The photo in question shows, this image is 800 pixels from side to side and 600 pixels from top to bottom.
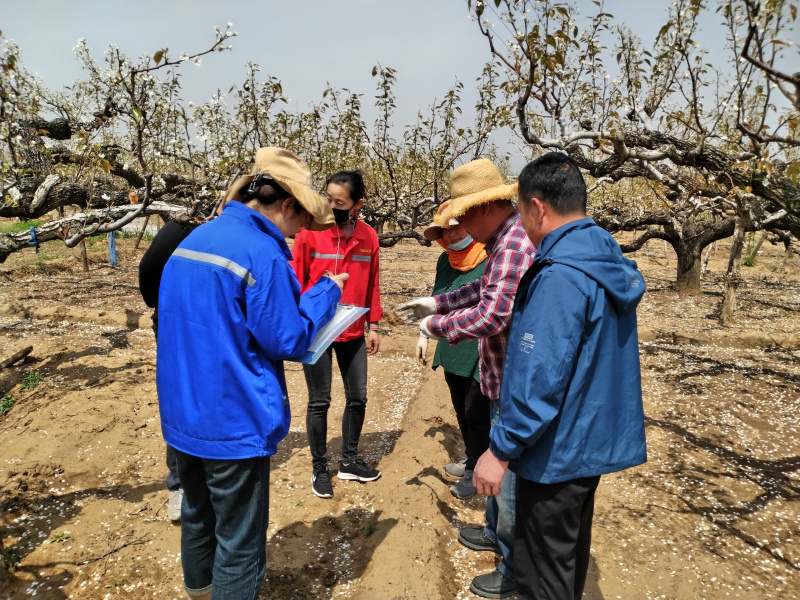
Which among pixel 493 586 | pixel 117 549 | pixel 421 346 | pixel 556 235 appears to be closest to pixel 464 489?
pixel 493 586

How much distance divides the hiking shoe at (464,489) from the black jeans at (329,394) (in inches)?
31.1

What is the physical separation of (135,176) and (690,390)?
32.0 ft

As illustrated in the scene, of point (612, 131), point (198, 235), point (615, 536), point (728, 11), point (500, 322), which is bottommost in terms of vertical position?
point (615, 536)

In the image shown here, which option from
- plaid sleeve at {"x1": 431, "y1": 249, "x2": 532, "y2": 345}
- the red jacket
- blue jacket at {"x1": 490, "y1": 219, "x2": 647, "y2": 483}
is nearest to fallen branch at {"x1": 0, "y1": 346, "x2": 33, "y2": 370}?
the red jacket

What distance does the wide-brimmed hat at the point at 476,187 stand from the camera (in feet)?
8.24

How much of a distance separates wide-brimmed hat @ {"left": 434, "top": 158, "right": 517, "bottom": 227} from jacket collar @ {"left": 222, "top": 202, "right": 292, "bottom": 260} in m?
1.02

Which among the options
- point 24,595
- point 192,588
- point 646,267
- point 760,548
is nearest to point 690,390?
point 760,548

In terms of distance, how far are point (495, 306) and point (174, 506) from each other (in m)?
2.44

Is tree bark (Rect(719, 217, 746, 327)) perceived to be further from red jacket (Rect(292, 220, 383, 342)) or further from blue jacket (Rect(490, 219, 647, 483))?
blue jacket (Rect(490, 219, 647, 483))

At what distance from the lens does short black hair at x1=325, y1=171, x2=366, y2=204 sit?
3324mm

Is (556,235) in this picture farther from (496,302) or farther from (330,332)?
(330,332)

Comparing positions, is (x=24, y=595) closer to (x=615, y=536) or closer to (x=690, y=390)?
(x=615, y=536)

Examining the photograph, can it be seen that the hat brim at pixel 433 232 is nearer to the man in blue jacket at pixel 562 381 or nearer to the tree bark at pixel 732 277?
the man in blue jacket at pixel 562 381

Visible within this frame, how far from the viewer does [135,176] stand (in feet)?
31.2
